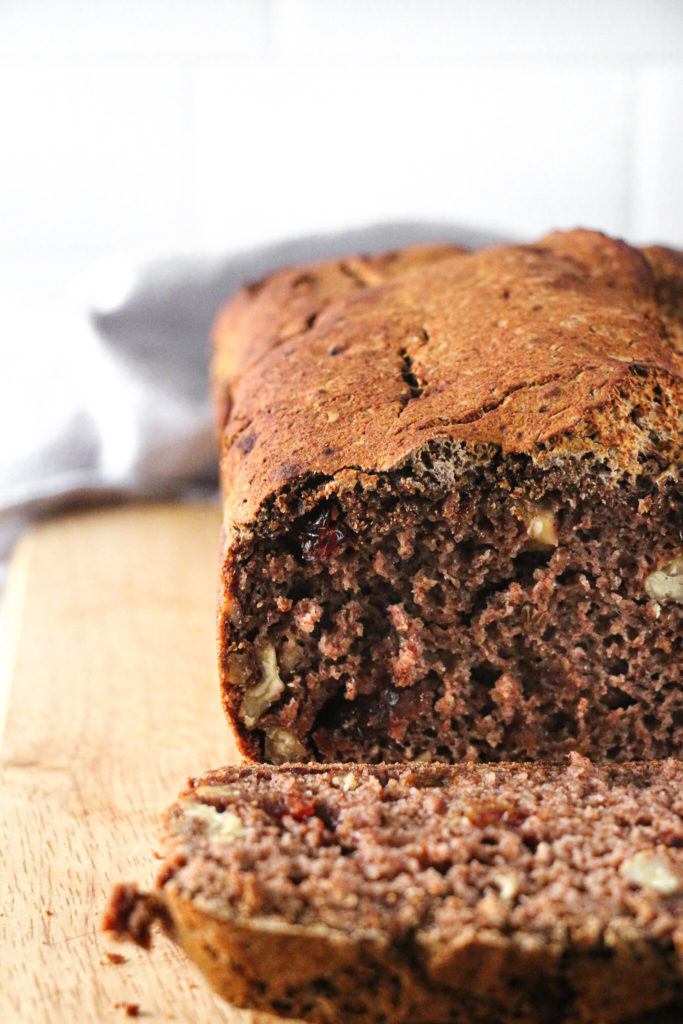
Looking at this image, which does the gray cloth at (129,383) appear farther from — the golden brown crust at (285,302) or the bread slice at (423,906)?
the bread slice at (423,906)

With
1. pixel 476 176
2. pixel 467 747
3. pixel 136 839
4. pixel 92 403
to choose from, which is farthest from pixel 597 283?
pixel 476 176

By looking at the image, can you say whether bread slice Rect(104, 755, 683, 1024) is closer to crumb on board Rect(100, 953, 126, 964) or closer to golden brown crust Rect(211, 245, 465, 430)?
crumb on board Rect(100, 953, 126, 964)

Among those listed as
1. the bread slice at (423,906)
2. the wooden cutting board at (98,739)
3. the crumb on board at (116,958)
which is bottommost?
the wooden cutting board at (98,739)

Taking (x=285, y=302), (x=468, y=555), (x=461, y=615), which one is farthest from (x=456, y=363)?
(x=285, y=302)

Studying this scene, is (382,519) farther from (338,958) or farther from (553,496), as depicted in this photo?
(338,958)

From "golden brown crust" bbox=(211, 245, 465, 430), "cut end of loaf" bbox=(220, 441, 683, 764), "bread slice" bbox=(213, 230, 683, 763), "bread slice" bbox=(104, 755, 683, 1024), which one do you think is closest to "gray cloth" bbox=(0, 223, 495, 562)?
"golden brown crust" bbox=(211, 245, 465, 430)

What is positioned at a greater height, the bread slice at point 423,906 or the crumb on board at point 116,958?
the bread slice at point 423,906

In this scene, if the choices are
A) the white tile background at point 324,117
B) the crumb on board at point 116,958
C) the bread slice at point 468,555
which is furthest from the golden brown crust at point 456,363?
the white tile background at point 324,117
